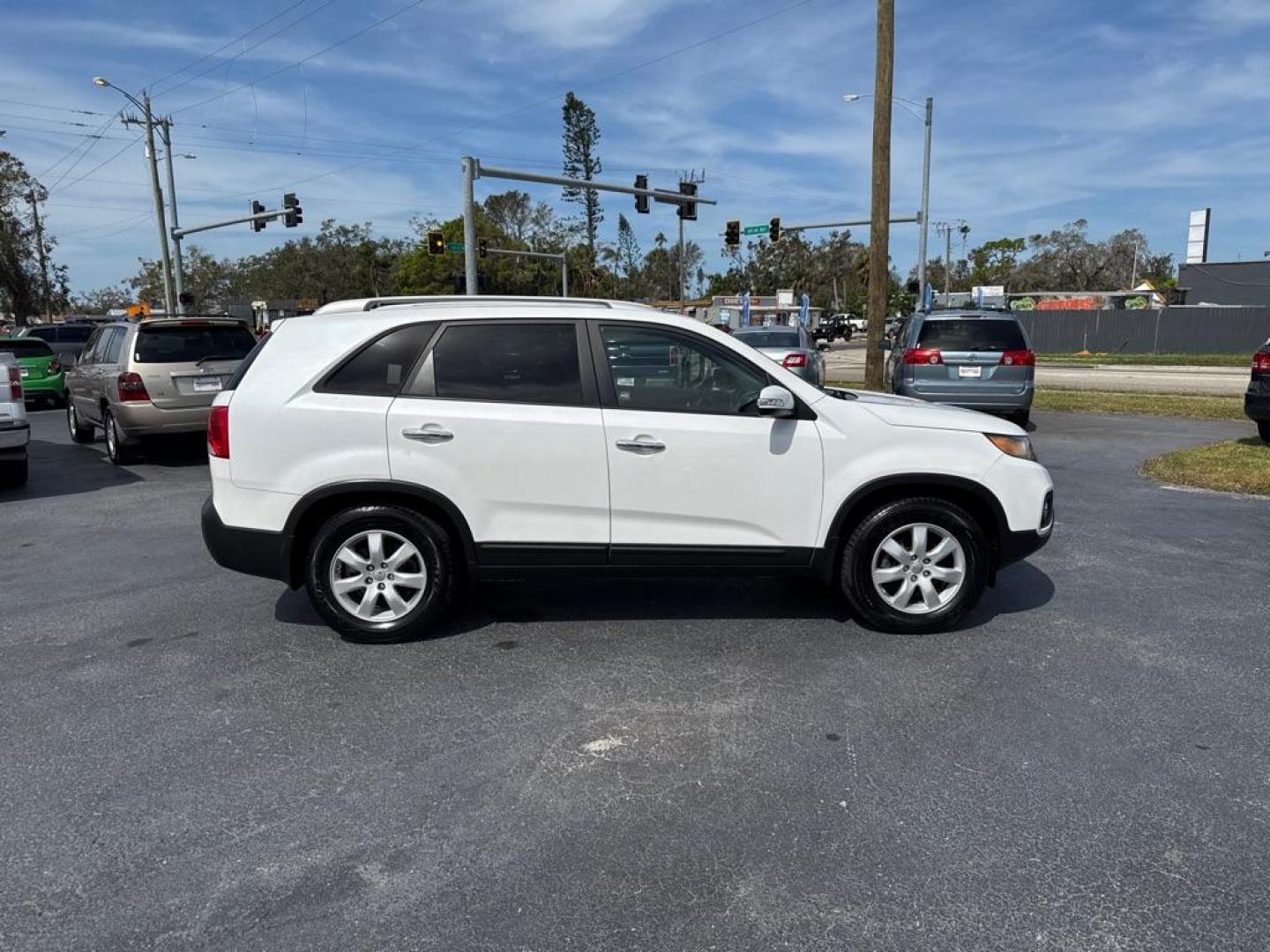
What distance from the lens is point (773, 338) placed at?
17.0 meters

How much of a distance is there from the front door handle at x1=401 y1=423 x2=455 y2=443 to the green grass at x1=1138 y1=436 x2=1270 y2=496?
7864 millimetres

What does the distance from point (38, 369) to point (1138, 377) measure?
93.8 feet

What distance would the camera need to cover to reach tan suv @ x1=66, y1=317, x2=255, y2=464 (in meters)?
10.3

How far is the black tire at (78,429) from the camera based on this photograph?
12875mm

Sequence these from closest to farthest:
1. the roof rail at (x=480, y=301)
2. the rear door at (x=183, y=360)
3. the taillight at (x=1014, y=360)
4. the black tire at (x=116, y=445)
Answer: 1. the roof rail at (x=480, y=301)
2. the rear door at (x=183, y=360)
3. the black tire at (x=116, y=445)
4. the taillight at (x=1014, y=360)

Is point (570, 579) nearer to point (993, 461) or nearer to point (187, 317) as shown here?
point (993, 461)

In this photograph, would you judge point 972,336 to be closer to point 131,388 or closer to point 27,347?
point 131,388

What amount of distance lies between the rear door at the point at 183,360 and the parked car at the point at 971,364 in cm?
887

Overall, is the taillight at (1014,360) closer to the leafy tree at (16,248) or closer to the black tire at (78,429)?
the black tire at (78,429)

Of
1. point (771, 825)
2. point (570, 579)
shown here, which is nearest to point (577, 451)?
point (570, 579)

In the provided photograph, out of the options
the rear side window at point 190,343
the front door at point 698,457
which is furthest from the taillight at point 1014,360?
the rear side window at point 190,343

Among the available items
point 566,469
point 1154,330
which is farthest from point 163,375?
point 1154,330

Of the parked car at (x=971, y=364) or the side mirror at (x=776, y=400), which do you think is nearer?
the side mirror at (x=776, y=400)

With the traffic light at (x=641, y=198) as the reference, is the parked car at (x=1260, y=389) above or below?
below
